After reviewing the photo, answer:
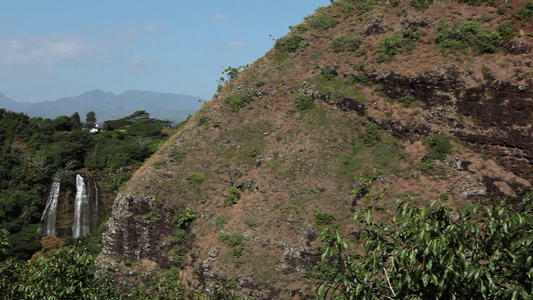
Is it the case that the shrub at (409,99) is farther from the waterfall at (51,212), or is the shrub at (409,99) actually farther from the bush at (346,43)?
the waterfall at (51,212)

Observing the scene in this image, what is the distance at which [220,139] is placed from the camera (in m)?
45.2

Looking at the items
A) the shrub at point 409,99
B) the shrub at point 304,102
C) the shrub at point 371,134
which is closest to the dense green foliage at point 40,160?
the shrub at point 304,102

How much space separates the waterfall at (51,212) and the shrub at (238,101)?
108ft

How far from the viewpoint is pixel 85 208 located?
210 feet

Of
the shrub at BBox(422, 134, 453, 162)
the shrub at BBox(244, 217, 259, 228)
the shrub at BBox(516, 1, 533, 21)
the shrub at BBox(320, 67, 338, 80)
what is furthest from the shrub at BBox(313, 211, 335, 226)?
the shrub at BBox(516, 1, 533, 21)

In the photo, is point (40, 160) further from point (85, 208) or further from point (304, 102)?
point (304, 102)

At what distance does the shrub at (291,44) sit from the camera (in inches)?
2009

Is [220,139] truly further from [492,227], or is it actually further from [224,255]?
[492,227]

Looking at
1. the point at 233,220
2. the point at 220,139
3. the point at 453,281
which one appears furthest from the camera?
the point at 220,139

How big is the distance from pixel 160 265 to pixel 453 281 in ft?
113

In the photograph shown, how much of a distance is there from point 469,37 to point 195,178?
28869 millimetres

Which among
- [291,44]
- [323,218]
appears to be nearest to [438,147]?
[323,218]

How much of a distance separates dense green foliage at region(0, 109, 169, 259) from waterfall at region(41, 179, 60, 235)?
0.86m

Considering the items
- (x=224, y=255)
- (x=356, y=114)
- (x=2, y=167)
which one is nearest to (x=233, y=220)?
(x=224, y=255)
